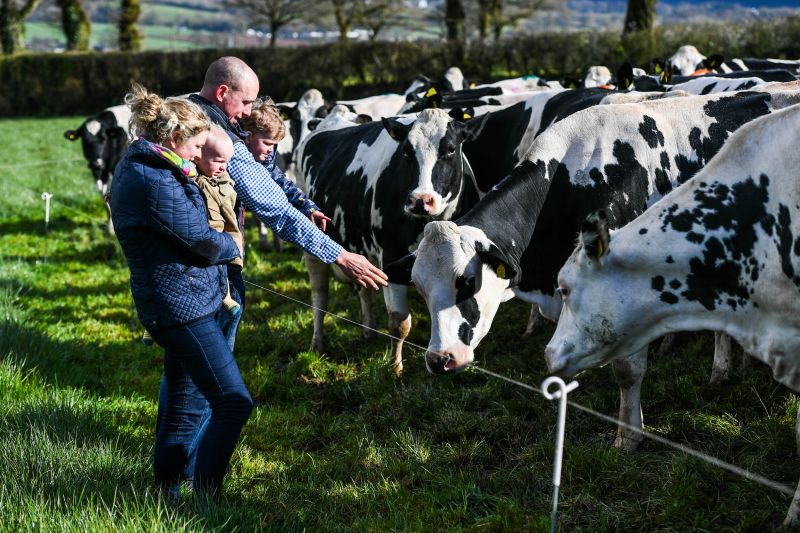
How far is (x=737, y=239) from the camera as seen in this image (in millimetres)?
3549

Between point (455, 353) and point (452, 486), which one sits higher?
point (455, 353)

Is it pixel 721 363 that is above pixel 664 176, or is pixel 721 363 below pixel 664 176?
below

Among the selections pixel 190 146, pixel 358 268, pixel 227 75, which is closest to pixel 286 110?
pixel 227 75

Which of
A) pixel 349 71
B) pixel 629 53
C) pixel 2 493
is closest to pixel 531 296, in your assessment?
pixel 2 493

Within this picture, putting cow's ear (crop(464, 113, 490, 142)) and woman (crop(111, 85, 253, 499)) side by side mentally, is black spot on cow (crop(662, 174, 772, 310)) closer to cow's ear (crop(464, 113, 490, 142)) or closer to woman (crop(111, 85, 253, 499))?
woman (crop(111, 85, 253, 499))

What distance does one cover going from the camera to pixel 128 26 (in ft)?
137

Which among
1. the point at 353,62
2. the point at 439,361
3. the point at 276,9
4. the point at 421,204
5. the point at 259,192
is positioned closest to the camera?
the point at 259,192

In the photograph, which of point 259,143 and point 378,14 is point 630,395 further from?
point 378,14

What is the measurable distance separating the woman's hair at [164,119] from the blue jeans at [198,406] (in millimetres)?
836

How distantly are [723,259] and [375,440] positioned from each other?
243 cm

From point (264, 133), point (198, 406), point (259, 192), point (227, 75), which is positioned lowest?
point (198, 406)

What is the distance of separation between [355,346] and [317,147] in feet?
7.20

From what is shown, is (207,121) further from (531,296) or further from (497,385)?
(497,385)

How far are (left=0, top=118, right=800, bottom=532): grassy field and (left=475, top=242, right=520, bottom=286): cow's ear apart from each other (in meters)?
0.99
